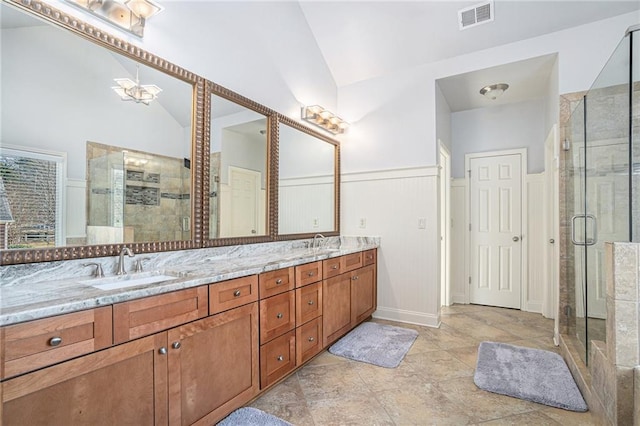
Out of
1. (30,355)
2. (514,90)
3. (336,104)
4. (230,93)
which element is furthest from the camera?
(336,104)

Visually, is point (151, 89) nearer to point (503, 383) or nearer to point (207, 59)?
point (207, 59)

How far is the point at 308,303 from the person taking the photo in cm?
235

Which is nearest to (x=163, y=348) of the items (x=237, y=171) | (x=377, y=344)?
(x=237, y=171)

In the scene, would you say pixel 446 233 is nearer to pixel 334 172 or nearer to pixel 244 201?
pixel 334 172

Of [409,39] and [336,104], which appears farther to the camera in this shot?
[336,104]

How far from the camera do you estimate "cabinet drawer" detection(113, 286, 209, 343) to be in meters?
1.21

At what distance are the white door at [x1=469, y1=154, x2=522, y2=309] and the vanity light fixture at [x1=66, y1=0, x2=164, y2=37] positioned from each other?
12.9 ft

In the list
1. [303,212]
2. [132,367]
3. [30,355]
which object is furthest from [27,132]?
[303,212]

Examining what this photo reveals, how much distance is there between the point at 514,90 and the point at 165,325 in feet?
13.8

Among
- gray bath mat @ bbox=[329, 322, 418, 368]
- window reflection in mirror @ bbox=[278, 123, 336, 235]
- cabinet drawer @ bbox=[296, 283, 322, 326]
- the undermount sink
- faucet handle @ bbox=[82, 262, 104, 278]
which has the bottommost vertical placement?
gray bath mat @ bbox=[329, 322, 418, 368]

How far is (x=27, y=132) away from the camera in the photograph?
4.57 feet

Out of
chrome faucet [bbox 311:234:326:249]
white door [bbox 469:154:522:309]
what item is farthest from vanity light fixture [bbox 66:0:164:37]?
white door [bbox 469:154:522:309]

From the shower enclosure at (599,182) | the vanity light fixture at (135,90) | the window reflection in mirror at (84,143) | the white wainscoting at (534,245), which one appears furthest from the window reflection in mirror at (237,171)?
the white wainscoting at (534,245)

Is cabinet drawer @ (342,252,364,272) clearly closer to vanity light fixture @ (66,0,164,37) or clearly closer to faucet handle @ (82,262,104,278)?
faucet handle @ (82,262,104,278)
